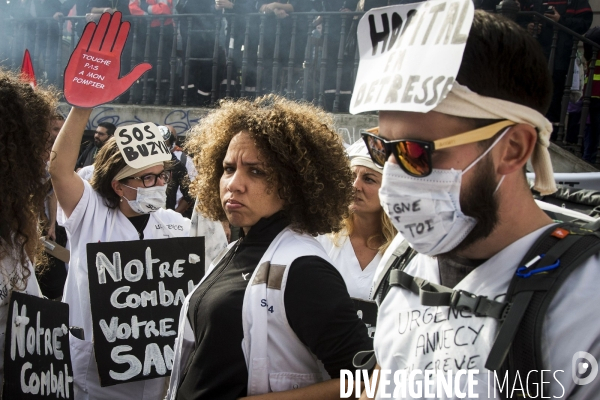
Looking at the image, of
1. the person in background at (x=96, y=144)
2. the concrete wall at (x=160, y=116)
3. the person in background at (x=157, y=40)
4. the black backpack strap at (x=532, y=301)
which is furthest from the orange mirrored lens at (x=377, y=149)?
the person in background at (x=157, y=40)

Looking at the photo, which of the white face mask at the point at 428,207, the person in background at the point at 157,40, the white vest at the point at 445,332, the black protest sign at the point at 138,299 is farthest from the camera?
the person in background at the point at 157,40

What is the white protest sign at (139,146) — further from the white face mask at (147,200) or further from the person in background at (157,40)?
the person in background at (157,40)

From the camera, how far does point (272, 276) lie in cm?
222

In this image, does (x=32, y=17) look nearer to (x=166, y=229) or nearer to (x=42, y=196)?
(x=166, y=229)

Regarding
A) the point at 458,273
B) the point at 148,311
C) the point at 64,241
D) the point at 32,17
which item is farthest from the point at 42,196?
the point at 32,17

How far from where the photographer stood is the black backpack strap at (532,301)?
51.5 inches

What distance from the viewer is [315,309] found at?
2148 mm

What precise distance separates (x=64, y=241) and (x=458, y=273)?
220 inches

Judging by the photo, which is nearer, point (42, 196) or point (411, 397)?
point (411, 397)

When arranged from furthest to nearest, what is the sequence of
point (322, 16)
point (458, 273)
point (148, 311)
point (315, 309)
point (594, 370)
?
point (322, 16) < point (148, 311) < point (315, 309) < point (458, 273) < point (594, 370)

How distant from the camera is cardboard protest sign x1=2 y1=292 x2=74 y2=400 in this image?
94.7 inches

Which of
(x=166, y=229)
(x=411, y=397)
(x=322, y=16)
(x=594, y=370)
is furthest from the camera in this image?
(x=322, y=16)

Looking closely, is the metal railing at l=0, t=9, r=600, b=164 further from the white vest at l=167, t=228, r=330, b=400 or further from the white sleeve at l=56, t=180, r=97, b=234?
the white vest at l=167, t=228, r=330, b=400

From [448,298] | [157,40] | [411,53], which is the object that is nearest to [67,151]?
[411,53]
